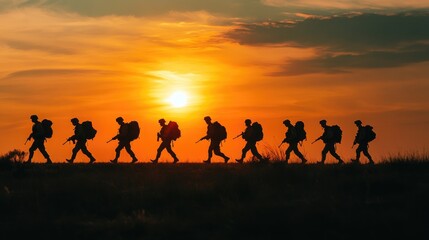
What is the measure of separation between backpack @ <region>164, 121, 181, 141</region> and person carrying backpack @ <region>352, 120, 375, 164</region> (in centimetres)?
780

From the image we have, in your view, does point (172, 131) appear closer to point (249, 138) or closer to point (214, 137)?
point (214, 137)

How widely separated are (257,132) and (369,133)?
15.3 ft

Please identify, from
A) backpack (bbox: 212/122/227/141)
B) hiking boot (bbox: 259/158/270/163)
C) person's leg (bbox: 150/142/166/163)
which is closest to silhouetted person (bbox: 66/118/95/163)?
person's leg (bbox: 150/142/166/163)

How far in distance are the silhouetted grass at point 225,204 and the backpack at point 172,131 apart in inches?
287

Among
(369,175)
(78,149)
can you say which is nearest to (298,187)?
(369,175)

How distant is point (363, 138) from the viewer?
36.3 metres

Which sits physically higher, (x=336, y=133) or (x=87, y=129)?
(x=336, y=133)

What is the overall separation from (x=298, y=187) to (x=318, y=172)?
2.98 m

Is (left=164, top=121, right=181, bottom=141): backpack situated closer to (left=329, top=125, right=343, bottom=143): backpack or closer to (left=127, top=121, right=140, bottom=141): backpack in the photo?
(left=127, top=121, right=140, bottom=141): backpack

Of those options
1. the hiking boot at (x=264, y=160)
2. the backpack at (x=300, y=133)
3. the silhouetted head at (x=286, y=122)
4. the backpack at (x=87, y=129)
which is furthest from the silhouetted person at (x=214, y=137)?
the backpack at (x=87, y=129)

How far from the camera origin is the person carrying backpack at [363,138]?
119 feet

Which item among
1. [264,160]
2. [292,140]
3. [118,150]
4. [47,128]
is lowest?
[264,160]

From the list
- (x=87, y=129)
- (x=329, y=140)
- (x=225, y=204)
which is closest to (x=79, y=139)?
(x=87, y=129)

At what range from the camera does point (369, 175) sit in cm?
2684
